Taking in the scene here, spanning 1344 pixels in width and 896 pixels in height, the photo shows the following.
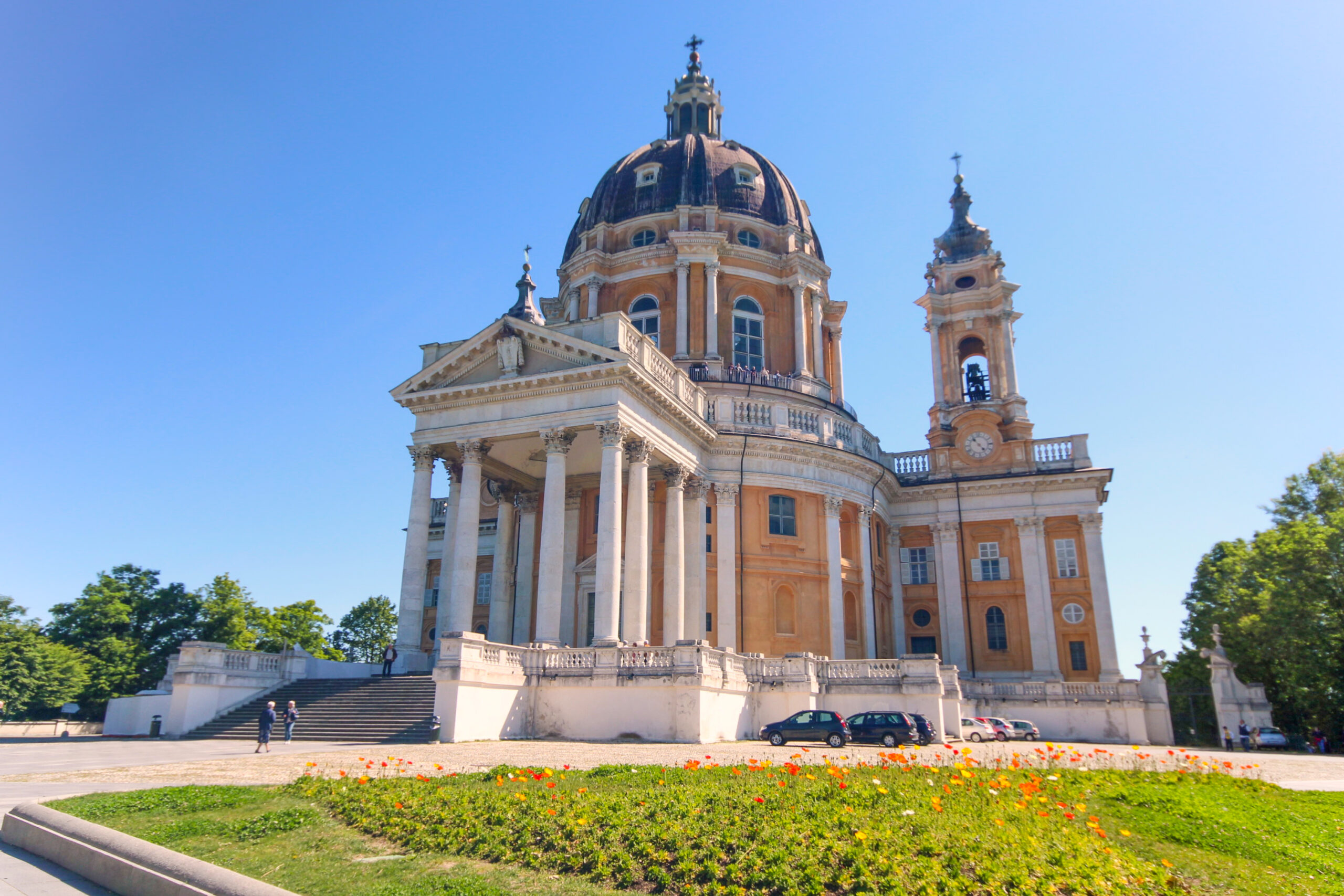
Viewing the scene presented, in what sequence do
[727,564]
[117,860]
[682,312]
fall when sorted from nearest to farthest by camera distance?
[117,860]
[727,564]
[682,312]

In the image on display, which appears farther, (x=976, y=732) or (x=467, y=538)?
(x=976, y=732)

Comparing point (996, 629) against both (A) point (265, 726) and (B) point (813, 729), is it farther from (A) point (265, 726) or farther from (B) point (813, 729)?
(A) point (265, 726)

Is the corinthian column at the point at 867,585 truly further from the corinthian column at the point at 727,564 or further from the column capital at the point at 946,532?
the corinthian column at the point at 727,564

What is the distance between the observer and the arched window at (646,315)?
136 feet

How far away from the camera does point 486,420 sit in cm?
2953

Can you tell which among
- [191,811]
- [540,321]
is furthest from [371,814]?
[540,321]

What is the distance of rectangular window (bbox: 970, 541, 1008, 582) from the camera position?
1606 inches

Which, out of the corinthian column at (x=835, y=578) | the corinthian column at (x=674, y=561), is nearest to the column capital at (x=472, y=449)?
the corinthian column at (x=674, y=561)

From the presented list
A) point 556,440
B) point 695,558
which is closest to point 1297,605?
point 695,558

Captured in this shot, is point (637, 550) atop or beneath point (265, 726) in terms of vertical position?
atop

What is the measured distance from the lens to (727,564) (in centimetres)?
3391

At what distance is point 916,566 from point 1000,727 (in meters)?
12.2

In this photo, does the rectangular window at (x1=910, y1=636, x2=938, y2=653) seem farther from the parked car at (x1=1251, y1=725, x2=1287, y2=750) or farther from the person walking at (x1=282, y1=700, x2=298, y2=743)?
the person walking at (x1=282, y1=700, x2=298, y2=743)

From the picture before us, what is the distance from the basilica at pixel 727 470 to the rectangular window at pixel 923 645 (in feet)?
0.33
